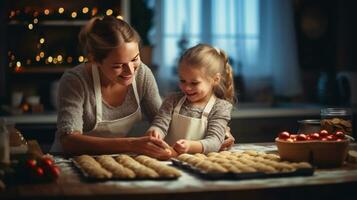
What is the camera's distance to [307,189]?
1.66 metres

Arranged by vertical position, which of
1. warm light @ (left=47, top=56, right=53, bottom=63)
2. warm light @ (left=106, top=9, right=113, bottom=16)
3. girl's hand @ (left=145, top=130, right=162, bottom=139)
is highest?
warm light @ (left=106, top=9, right=113, bottom=16)

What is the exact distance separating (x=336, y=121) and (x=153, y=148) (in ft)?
2.34

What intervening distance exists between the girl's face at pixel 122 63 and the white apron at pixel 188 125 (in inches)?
9.1

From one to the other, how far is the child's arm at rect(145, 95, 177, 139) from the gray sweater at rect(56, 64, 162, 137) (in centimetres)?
15

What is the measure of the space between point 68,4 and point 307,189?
3.03 metres

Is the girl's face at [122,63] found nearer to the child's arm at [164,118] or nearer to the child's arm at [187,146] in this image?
the child's arm at [164,118]

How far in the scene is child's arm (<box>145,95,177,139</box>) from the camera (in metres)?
2.39

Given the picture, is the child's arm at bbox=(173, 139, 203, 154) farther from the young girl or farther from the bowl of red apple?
the bowl of red apple

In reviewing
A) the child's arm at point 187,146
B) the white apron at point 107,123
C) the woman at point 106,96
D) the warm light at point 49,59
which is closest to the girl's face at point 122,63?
the woman at point 106,96

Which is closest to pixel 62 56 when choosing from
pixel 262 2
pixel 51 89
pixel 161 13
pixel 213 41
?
pixel 51 89

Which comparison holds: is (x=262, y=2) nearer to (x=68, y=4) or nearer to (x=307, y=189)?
(x=68, y=4)

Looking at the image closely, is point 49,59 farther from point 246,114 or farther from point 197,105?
point 197,105

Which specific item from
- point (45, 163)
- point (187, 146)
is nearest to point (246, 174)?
point (187, 146)

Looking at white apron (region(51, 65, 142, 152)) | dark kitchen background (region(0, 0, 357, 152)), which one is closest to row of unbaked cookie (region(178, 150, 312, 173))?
white apron (region(51, 65, 142, 152))
